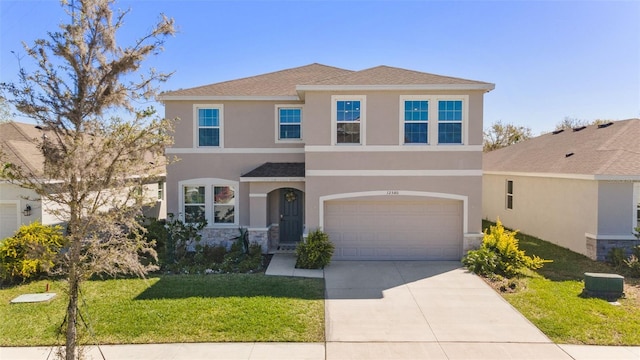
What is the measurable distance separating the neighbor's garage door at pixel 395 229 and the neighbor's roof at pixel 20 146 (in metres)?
9.48

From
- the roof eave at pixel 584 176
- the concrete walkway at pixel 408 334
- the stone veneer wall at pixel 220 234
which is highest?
the roof eave at pixel 584 176

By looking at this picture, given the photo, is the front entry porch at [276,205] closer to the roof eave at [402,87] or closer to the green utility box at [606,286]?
the roof eave at [402,87]

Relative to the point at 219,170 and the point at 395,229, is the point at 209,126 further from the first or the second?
the point at 395,229

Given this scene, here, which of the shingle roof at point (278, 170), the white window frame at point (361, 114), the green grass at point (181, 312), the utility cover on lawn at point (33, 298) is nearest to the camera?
the green grass at point (181, 312)

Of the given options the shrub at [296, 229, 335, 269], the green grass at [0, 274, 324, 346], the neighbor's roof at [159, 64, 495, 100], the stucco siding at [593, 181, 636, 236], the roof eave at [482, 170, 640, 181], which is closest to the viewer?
the green grass at [0, 274, 324, 346]

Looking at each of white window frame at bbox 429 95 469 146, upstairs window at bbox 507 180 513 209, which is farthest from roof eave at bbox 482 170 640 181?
white window frame at bbox 429 95 469 146

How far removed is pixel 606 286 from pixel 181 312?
985 cm

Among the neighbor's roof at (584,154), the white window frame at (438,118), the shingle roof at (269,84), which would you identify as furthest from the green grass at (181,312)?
the neighbor's roof at (584,154)

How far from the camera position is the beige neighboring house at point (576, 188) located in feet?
37.7

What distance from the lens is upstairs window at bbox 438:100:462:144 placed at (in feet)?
37.1

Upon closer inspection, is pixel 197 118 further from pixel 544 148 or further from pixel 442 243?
pixel 544 148

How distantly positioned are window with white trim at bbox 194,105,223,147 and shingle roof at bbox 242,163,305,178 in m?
1.92

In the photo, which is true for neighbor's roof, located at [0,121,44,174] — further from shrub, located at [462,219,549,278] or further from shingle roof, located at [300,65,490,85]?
shrub, located at [462,219,549,278]

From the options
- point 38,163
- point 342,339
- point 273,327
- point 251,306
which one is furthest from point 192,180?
point 342,339
